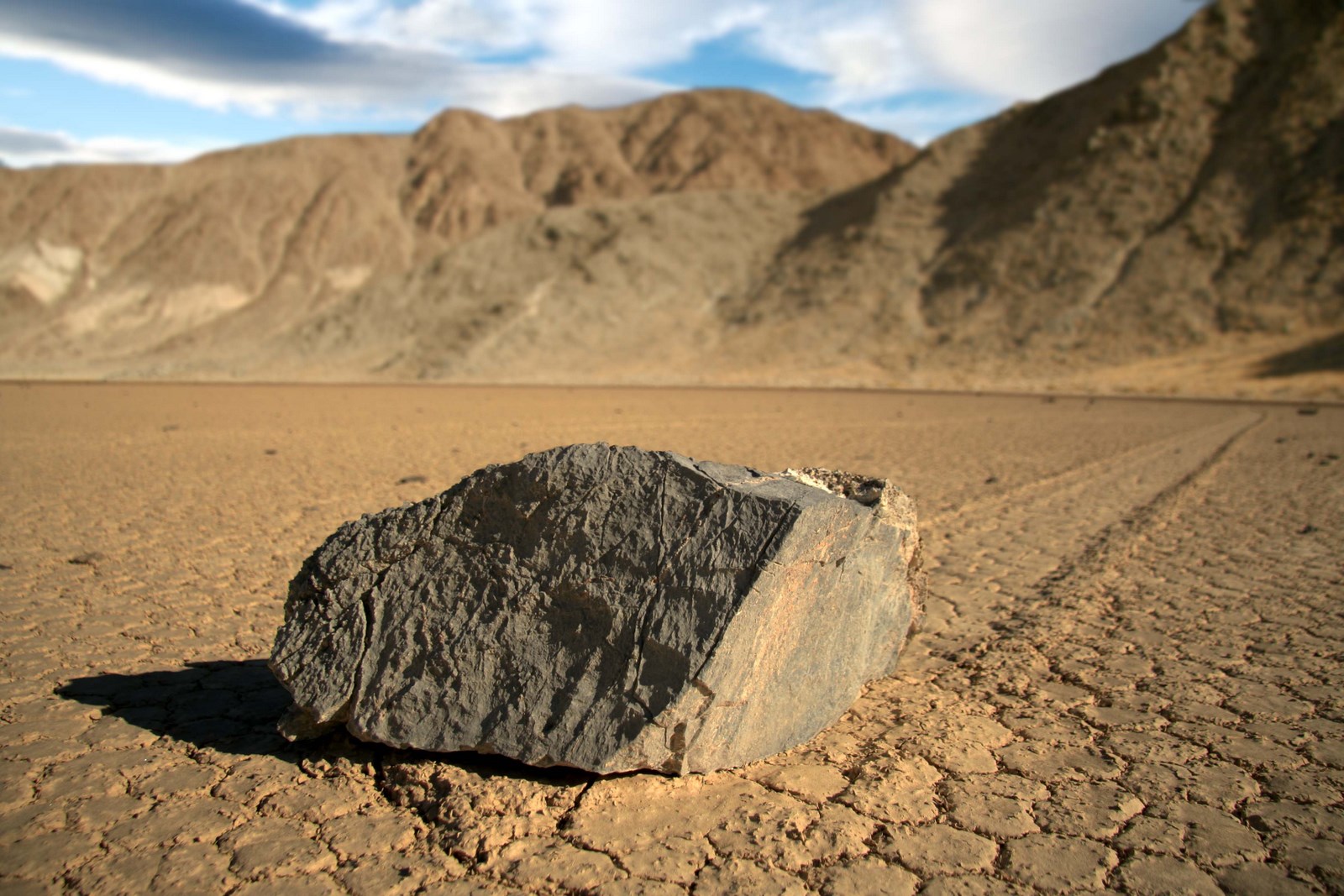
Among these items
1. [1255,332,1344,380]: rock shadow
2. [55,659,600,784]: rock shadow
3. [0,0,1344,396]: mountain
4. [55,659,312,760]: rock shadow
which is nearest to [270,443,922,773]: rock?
[55,659,600,784]: rock shadow

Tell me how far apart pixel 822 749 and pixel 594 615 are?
1.04 m

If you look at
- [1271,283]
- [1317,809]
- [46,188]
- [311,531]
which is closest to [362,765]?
[1317,809]

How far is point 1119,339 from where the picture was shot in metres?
33.0

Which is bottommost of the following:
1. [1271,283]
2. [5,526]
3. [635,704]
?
[5,526]

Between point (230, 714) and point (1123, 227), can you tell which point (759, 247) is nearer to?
point (1123, 227)

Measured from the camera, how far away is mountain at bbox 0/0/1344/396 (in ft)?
110

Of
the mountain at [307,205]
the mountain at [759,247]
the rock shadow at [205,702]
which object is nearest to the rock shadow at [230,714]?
the rock shadow at [205,702]

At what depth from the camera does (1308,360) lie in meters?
27.7

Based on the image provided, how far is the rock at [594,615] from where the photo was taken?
294 centimetres

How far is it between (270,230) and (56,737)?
6866cm

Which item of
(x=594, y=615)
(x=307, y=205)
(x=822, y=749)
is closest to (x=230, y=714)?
(x=594, y=615)

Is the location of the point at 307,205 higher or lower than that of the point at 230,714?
higher

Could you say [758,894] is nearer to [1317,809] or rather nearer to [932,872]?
[932,872]

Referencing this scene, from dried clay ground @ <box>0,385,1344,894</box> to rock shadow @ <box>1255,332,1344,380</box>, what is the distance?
22641mm
